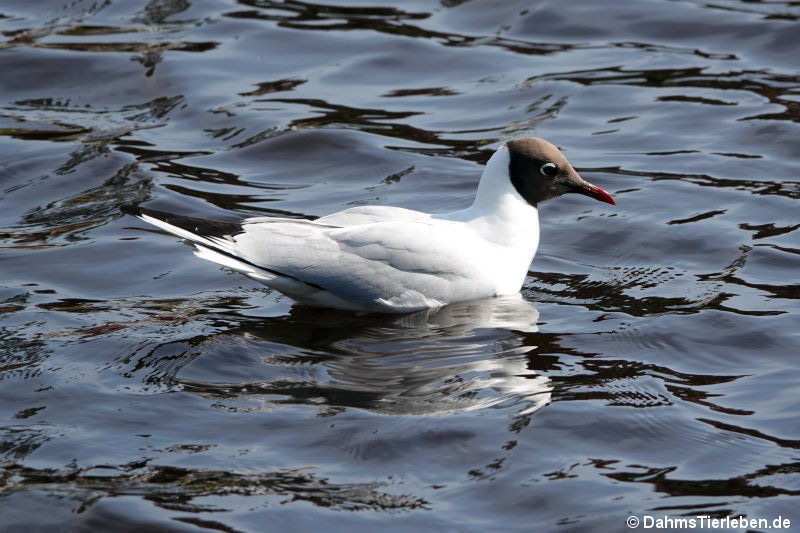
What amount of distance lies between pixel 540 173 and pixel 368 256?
1.19 meters

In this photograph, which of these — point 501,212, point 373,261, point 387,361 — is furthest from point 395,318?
point 501,212

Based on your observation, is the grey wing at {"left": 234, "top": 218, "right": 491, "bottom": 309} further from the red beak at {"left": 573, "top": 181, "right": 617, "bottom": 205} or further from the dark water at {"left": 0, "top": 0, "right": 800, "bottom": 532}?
the red beak at {"left": 573, "top": 181, "right": 617, "bottom": 205}

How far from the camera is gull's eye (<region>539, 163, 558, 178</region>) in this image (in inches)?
299

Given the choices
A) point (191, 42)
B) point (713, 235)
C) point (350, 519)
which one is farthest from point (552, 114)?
point (350, 519)

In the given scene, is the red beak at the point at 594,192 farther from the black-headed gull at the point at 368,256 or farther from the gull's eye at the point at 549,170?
the black-headed gull at the point at 368,256

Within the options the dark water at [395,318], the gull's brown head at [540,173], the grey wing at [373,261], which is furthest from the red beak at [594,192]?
the grey wing at [373,261]

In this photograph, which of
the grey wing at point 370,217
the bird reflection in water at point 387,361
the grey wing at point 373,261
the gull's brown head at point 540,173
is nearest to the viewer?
the bird reflection in water at point 387,361

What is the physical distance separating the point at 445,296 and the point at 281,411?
1.56m

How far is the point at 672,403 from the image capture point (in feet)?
19.9

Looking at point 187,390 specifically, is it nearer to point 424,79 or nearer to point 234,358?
point 234,358

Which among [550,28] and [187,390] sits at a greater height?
[550,28]

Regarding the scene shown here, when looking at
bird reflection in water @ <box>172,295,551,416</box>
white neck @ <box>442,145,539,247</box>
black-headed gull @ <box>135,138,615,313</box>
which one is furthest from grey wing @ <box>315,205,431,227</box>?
bird reflection in water @ <box>172,295,551,416</box>

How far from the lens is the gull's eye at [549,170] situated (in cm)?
760

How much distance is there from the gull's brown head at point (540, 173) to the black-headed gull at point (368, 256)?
0.35m
